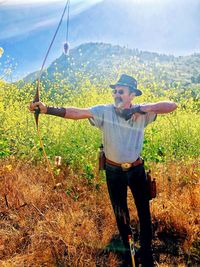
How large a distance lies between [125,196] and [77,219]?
1108mm

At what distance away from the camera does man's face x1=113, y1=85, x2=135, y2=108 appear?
3186mm

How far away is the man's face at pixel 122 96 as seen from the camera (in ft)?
10.5

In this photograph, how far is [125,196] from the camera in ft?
11.2

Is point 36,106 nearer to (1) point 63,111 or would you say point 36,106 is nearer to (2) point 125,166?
(1) point 63,111

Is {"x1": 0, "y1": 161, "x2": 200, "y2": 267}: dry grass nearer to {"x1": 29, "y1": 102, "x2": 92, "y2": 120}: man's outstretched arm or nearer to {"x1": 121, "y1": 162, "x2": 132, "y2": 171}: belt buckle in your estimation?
{"x1": 121, "y1": 162, "x2": 132, "y2": 171}: belt buckle

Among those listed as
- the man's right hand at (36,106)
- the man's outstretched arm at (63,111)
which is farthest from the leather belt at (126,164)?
the man's right hand at (36,106)

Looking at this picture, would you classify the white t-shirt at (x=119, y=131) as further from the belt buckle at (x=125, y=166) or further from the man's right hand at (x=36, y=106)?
the man's right hand at (x=36, y=106)

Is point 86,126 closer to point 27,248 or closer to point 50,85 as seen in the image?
point 50,85

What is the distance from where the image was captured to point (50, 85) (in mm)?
8172

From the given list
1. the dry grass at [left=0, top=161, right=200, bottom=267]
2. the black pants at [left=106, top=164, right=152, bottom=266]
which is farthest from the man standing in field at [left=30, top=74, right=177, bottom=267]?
the dry grass at [left=0, top=161, right=200, bottom=267]

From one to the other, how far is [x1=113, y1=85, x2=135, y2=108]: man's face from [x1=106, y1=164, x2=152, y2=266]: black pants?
2.03 feet

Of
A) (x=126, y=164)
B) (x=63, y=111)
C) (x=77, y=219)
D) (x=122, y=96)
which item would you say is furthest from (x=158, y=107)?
(x=77, y=219)

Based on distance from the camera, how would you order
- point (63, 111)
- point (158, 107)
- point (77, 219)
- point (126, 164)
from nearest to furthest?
1. point (63, 111)
2. point (158, 107)
3. point (126, 164)
4. point (77, 219)

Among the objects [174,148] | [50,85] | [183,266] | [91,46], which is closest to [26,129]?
[50,85]
